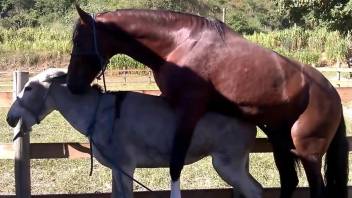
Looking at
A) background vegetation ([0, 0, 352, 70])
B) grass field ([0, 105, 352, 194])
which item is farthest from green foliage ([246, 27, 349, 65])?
grass field ([0, 105, 352, 194])

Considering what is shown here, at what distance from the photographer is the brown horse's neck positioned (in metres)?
3.53

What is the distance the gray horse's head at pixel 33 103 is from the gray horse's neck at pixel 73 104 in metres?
0.05

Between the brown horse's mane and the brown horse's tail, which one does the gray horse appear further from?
the brown horse's tail

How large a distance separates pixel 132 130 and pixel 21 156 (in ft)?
3.35

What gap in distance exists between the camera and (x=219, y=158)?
3641 millimetres

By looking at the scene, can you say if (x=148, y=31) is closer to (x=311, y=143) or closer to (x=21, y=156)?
(x=311, y=143)

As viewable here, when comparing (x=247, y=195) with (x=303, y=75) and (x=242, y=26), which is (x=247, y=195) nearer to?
(x=303, y=75)

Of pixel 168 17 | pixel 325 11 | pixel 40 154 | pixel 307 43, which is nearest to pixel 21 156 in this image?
pixel 40 154

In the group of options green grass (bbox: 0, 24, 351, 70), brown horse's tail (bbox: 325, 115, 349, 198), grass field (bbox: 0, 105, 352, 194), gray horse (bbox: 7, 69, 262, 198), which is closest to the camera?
gray horse (bbox: 7, 69, 262, 198)

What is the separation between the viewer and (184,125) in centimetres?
345

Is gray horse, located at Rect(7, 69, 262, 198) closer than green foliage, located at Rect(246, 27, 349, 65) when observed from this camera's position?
Yes

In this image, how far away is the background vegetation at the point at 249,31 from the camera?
21000 mm

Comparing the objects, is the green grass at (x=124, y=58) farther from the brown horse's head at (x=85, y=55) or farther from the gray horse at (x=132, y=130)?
the brown horse's head at (x=85, y=55)

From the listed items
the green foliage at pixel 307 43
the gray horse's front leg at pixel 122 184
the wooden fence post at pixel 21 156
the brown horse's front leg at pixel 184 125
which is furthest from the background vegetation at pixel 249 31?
the brown horse's front leg at pixel 184 125
